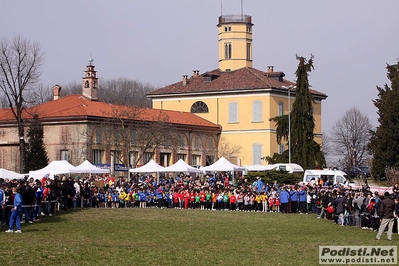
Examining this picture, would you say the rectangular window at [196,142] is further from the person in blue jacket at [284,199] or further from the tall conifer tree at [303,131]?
the person in blue jacket at [284,199]

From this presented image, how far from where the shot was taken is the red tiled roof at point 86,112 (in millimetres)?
80375

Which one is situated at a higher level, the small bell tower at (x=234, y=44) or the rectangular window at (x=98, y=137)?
the small bell tower at (x=234, y=44)

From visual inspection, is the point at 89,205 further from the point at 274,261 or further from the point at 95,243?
the point at 274,261

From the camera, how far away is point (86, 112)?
80.1m

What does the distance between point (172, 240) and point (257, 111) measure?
68227 millimetres

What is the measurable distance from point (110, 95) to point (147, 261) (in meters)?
112

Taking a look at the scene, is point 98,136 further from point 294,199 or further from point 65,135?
point 294,199

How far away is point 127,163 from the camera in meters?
75.5

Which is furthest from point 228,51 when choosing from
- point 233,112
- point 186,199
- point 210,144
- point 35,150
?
point 186,199

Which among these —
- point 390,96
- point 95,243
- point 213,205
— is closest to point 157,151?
point 390,96

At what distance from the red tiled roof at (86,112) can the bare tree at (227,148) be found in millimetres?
2404

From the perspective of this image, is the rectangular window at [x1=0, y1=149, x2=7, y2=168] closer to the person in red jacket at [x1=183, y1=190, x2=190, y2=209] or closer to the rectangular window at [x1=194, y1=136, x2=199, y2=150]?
the rectangular window at [x1=194, y1=136, x2=199, y2=150]

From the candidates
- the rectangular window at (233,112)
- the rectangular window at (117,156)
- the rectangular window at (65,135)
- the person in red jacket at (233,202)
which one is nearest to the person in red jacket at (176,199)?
the person in red jacket at (233,202)

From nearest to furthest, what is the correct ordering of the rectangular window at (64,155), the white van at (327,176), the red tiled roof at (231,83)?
the white van at (327,176)
the rectangular window at (64,155)
the red tiled roof at (231,83)
